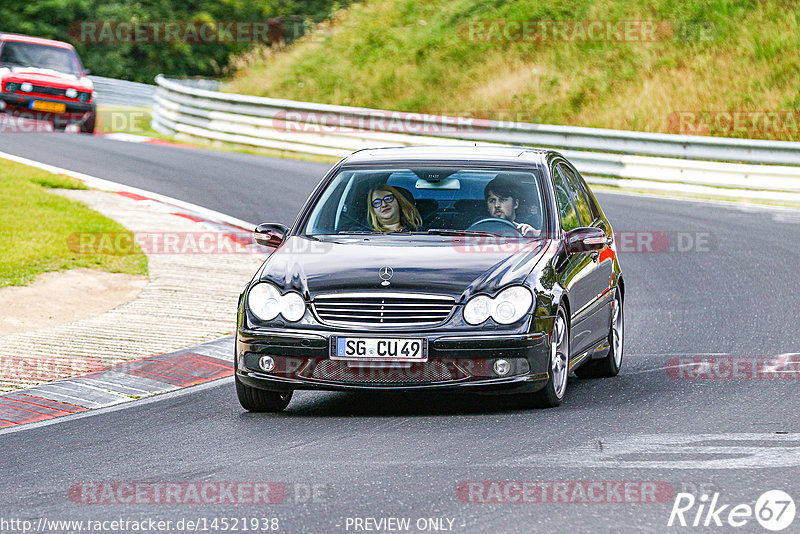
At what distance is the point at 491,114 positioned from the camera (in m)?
29.2

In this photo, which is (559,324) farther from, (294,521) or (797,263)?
(797,263)

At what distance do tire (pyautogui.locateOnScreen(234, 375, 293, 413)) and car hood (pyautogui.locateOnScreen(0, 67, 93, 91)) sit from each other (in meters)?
20.9

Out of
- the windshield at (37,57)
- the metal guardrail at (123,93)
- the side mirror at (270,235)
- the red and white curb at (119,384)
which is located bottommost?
the metal guardrail at (123,93)

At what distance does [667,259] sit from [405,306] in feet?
28.7

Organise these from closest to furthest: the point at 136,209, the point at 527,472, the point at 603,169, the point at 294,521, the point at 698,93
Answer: the point at 294,521
the point at 527,472
the point at 136,209
the point at 603,169
the point at 698,93

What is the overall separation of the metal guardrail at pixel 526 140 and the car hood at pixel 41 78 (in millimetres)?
2344

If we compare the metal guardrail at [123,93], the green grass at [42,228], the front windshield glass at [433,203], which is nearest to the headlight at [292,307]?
the front windshield glass at [433,203]

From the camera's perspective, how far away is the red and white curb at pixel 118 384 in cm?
866

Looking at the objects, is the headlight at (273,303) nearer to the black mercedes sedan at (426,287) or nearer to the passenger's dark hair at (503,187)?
the black mercedes sedan at (426,287)

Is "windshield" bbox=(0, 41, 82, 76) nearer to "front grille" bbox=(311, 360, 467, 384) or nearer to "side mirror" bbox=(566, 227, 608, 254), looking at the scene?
"side mirror" bbox=(566, 227, 608, 254)

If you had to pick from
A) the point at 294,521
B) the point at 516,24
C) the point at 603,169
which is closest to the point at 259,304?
the point at 294,521

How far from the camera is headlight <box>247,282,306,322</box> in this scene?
7.97 metres

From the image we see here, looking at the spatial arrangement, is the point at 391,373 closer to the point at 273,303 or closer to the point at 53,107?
the point at 273,303

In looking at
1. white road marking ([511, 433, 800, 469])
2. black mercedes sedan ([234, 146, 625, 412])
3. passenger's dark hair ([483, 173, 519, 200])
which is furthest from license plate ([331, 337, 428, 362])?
passenger's dark hair ([483, 173, 519, 200])
